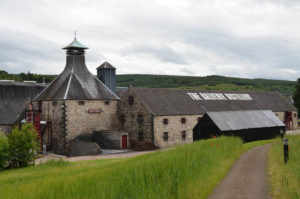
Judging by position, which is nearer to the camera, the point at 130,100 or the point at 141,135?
the point at 141,135

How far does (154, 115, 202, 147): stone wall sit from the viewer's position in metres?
36.3

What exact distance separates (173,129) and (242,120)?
318 inches

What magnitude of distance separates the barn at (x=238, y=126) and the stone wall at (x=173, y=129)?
12.8 feet

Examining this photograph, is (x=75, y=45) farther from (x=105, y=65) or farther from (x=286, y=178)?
(x=286, y=178)

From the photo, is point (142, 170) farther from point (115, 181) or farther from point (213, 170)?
point (213, 170)

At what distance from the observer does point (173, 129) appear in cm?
3762

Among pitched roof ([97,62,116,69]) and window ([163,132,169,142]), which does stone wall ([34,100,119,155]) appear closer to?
window ([163,132,169,142])

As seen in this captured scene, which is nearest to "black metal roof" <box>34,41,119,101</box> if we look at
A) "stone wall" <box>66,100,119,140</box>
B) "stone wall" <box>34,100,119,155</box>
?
"stone wall" <box>34,100,119,155</box>

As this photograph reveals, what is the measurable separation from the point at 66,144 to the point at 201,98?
63.4 feet

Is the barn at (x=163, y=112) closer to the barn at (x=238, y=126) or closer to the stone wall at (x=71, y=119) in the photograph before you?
the stone wall at (x=71, y=119)

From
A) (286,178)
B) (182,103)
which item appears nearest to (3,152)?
(286,178)

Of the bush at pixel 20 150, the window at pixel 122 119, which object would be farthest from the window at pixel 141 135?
the bush at pixel 20 150

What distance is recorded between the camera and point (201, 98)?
44.1 metres

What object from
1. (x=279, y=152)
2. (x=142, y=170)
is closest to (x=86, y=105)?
(x=279, y=152)
